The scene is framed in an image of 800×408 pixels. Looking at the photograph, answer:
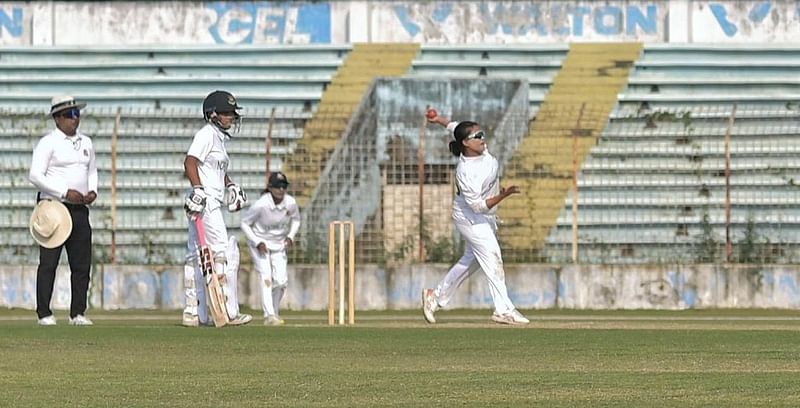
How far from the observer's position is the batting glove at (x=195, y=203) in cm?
1471

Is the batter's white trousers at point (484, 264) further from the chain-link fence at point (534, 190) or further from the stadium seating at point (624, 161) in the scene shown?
the stadium seating at point (624, 161)

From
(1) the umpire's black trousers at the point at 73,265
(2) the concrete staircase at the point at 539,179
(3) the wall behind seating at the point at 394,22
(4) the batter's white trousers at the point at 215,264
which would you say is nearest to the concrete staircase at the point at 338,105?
(3) the wall behind seating at the point at 394,22

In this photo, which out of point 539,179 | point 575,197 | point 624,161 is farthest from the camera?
point 624,161

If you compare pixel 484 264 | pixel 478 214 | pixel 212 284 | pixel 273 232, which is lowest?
pixel 212 284

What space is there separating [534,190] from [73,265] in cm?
772

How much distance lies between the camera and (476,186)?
15539mm

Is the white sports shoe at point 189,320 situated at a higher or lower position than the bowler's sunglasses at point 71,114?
lower

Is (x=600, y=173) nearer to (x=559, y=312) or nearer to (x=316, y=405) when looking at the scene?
(x=559, y=312)

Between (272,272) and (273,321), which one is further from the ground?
(272,272)

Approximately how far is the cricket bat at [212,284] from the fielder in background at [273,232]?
9.06 feet

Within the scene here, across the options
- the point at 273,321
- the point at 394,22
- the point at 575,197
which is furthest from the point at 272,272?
the point at 394,22

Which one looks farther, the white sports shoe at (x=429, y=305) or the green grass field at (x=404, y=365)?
the white sports shoe at (x=429, y=305)

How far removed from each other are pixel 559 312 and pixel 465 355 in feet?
29.8

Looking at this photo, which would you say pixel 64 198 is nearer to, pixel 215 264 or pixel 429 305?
pixel 215 264
